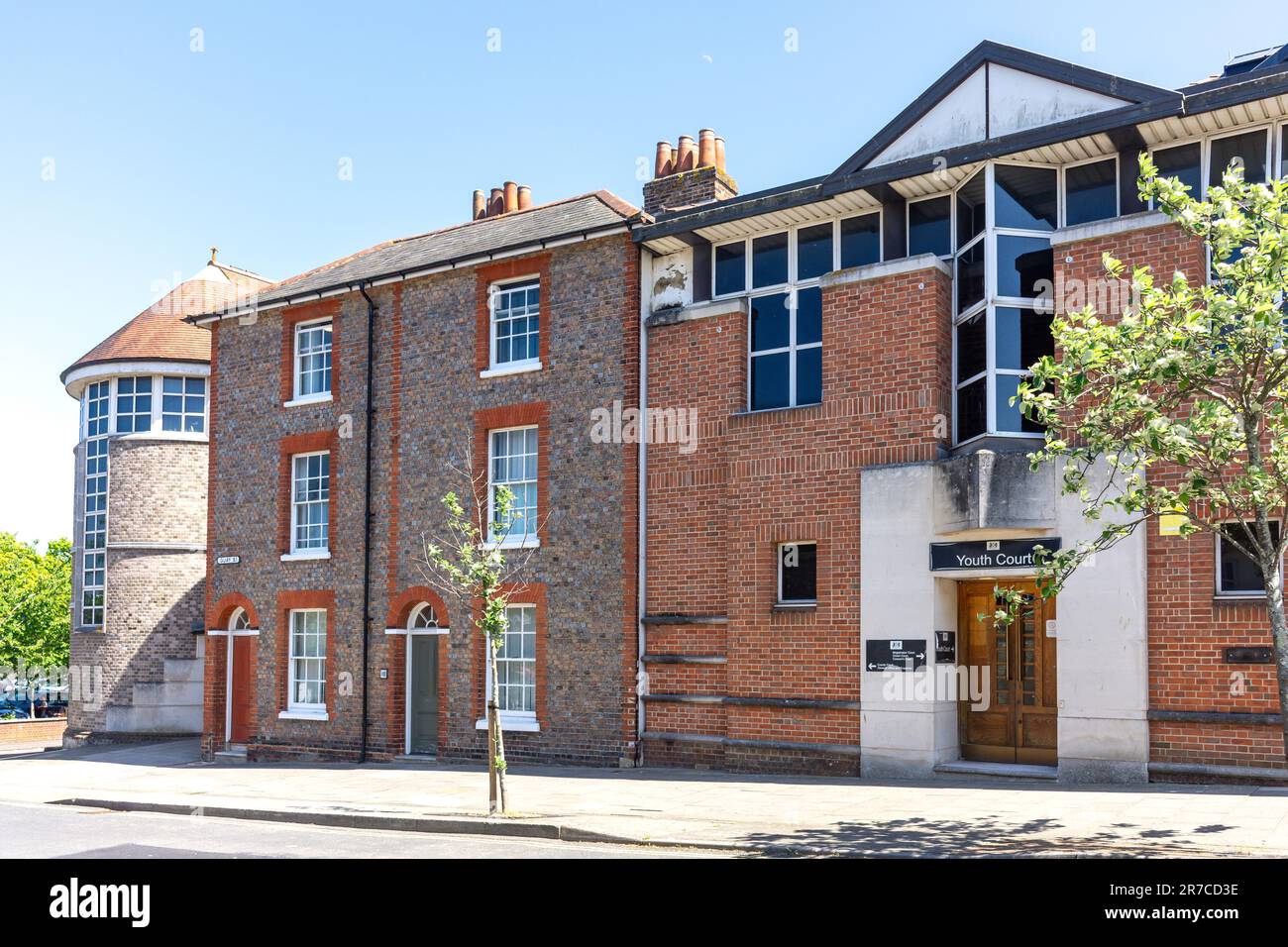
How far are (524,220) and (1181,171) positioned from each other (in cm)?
1148

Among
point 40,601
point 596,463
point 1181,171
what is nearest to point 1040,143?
point 1181,171

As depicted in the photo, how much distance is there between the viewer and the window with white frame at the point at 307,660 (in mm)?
22359

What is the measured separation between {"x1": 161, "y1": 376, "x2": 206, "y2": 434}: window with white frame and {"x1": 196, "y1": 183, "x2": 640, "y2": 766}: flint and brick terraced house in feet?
14.7

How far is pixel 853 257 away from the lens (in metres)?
17.5

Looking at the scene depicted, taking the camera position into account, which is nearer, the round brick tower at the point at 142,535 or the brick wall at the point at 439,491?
the brick wall at the point at 439,491

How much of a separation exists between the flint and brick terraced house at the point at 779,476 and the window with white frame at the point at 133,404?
6561 millimetres

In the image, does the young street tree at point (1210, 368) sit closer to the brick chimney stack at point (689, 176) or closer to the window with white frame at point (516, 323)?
the brick chimney stack at point (689, 176)

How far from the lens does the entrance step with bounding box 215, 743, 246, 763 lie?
75.5 ft

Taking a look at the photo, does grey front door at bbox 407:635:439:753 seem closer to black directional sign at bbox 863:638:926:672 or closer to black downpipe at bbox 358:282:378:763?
black downpipe at bbox 358:282:378:763

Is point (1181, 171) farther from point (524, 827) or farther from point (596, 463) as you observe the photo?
point (524, 827)

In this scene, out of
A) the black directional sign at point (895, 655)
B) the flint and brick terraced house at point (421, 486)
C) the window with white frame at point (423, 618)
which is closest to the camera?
the black directional sign at point (895, 655)

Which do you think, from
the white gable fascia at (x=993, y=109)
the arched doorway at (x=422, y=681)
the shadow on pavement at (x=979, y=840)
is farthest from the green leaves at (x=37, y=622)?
the shadow on pavement at (x=979, y=840)

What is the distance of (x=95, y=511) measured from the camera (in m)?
29.1

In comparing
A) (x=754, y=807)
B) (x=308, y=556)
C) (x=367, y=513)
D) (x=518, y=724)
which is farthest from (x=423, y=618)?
(x=754, y=807)
